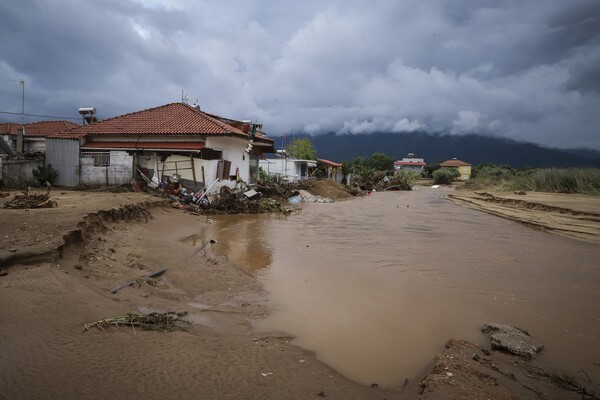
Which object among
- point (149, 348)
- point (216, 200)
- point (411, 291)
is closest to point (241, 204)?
point (216, 200)

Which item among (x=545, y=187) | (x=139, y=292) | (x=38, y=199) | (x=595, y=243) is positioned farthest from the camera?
(x=545, y=187)

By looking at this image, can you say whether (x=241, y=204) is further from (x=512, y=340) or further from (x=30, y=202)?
(x=512, y=340)

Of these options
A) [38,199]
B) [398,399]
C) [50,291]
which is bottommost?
[398,399]

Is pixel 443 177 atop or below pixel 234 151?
atop

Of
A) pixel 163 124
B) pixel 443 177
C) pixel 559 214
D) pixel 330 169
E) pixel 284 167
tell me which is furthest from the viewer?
pixel 443 177

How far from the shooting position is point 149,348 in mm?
3299

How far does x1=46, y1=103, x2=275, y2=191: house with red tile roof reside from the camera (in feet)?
54.2

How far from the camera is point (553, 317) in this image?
5285mm

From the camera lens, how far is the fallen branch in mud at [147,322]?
361 centimetres

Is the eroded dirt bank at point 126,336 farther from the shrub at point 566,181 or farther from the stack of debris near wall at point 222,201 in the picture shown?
the shrub at point 566,181

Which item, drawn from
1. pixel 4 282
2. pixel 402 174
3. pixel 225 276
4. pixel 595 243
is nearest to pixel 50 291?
pixel 4 282

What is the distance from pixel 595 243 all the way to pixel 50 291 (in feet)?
44.5

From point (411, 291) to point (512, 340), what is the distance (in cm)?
216

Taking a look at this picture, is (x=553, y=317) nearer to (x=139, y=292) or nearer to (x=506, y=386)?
(x=506, y=386)
